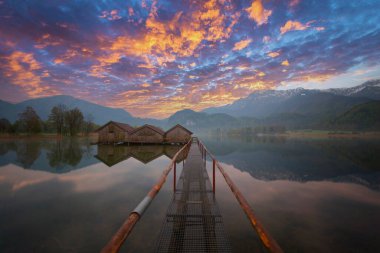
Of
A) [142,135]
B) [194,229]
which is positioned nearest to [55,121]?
[142,135]

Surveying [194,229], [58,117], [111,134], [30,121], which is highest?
[58,117]

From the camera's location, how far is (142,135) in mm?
48812

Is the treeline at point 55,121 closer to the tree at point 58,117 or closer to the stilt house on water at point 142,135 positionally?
the tree at point 58,117

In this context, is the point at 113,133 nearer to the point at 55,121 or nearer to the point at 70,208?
the point at 55,121

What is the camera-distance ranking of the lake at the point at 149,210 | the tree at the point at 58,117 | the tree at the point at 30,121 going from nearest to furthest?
1. the lake at the point at 149,210
2. the tree at the point at 30,121
3. the tree at the point at 58,117

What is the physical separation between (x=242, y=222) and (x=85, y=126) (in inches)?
4183

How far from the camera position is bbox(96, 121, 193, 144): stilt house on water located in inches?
1916

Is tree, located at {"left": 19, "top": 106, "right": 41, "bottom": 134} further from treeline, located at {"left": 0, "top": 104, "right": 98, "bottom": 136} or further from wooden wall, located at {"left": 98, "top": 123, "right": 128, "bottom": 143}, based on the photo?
wooden wall, located at {"left": 98, "top": 123, "right": 128, "bottom": 143}

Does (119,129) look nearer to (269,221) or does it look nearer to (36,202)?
(36,202)

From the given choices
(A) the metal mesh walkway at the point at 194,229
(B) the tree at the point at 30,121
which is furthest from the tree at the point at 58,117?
(A) the metal mesh walkway at the point at 194,229

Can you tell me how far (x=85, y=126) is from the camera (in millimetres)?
98000

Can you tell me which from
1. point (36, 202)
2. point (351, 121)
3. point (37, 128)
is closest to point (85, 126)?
point (37, 128)

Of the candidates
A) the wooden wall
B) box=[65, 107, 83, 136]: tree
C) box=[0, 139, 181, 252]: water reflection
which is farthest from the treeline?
box=[0, 139, 181, 252]: water reflection

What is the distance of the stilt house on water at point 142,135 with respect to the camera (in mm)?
Answer: 48656
